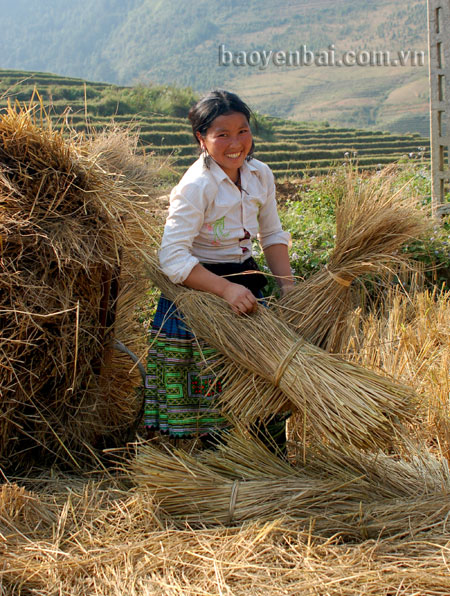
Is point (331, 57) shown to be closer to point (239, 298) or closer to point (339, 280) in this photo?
point (339, 280)

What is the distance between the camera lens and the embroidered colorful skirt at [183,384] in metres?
2.06

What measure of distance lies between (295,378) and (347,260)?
0.48 meters

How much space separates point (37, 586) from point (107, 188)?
1.19 metres

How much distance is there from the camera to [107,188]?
2.03 m

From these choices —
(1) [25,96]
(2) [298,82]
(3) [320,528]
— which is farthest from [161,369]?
(2) [298,82]

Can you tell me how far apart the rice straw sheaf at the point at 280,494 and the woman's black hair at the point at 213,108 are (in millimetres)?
1053

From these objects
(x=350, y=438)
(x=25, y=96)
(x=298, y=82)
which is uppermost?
(x=298, y=82)

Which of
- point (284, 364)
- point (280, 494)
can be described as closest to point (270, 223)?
point (284, 364)

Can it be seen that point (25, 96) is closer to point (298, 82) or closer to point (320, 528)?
point (320, 528)

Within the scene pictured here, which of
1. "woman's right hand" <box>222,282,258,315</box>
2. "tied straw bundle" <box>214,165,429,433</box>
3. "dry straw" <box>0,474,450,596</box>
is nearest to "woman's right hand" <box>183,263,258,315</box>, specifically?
"woman's right hand" <box>222,282,258,315</box>

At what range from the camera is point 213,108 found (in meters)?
2.06

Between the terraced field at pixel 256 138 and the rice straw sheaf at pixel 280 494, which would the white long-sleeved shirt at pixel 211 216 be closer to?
the rice straw sheaf at pixel 280 494

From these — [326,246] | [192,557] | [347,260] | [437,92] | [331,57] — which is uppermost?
[331,57]

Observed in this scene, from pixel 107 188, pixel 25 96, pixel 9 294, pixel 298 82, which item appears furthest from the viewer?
pixel 298 82
